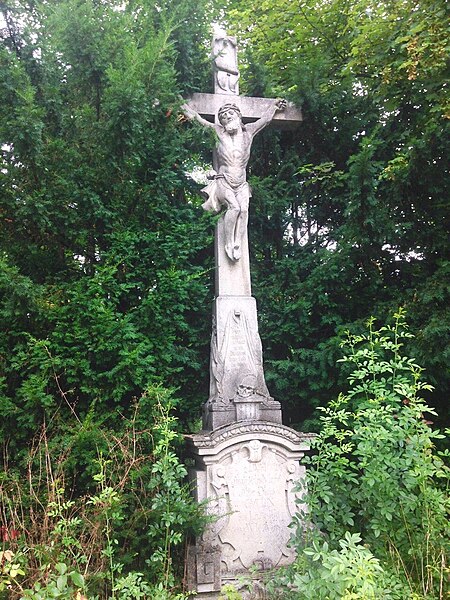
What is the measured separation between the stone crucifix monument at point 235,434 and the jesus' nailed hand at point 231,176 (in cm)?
1

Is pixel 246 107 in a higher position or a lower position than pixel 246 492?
higher

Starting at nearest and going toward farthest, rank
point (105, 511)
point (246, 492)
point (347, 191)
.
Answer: point (105, 511) < point (246, 492) < point (347, 191)

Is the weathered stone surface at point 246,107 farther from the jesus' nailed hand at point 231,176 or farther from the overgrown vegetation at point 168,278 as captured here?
the overgrown vegetation at point 168,278

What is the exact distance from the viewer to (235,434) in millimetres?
4301

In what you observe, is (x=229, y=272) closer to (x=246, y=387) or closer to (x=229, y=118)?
(x=246, y=387)

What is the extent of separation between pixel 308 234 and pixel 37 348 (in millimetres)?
3757

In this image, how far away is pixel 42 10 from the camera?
15.5 feet

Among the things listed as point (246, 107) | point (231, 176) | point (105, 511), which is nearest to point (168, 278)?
point (231, 176)

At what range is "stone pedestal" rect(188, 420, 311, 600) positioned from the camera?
13.6 feet

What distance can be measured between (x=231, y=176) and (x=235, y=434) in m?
2.61

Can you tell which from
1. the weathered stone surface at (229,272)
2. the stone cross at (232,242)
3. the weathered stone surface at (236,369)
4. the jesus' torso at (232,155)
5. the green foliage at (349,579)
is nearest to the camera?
the green foliage at (349,579)

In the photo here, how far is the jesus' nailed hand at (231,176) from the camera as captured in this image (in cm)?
517

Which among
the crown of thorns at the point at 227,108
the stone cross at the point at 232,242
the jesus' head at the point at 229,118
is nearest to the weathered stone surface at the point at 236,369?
the stone cross at the point at 232,242

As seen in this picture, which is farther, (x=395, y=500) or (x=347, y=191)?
(x=347, y=191)
